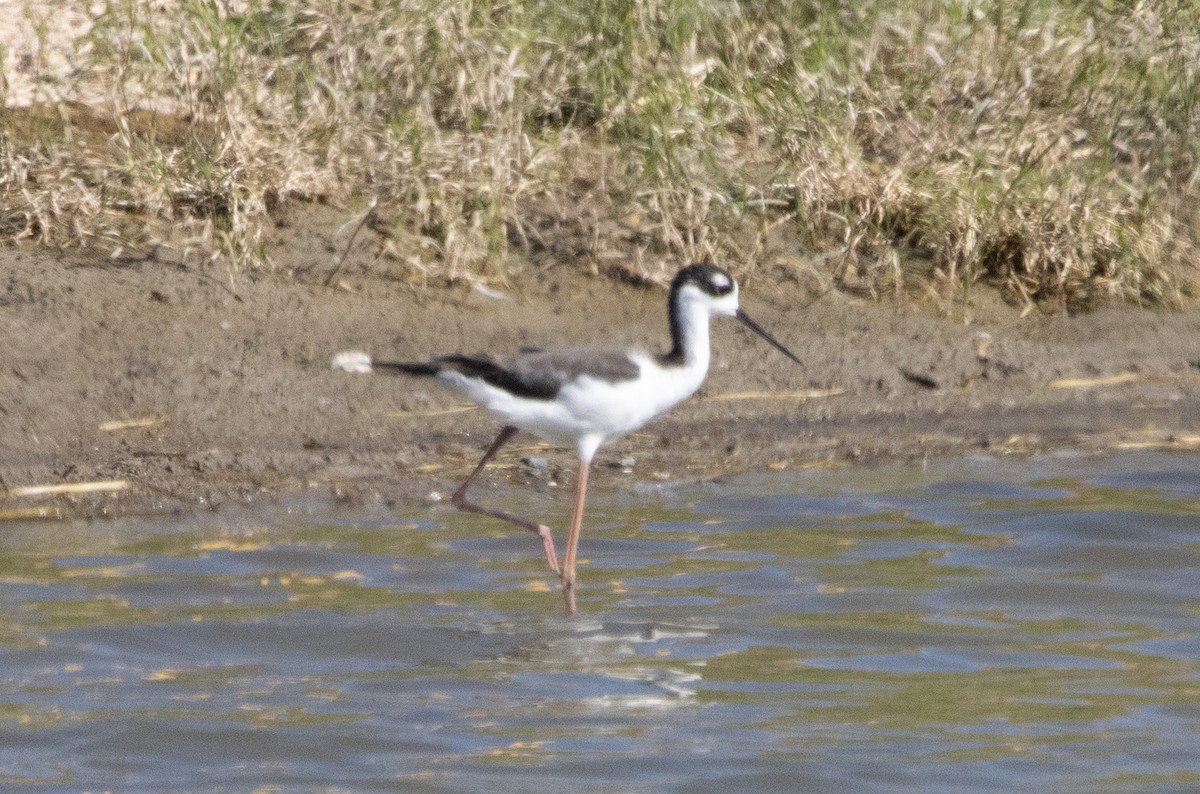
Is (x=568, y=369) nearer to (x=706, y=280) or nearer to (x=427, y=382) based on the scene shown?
(x=706, y=280)

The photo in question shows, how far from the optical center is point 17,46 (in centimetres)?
816

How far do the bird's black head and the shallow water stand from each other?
777 millimetres

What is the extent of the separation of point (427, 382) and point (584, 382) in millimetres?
1750

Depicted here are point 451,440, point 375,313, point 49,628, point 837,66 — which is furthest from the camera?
point 837,66

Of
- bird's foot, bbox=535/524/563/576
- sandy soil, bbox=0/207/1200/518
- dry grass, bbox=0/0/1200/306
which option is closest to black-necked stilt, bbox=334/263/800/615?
bird's foot, bbox=535/524/563/576

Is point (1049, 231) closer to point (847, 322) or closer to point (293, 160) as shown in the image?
point (847, 322)

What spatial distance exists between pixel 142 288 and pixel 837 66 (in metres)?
2.91

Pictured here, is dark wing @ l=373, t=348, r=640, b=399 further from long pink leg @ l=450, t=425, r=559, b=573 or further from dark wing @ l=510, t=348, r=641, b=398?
long pink leg @ l=450, t=425, r=559, b=573

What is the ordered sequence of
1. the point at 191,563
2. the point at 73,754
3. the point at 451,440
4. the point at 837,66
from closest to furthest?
the point at 73,754, the point at 191,563, the point at 451,440, the point at 837,66

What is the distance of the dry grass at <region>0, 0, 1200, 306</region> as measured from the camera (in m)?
7.58

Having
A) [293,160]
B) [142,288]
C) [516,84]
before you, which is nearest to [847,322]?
[516,84]

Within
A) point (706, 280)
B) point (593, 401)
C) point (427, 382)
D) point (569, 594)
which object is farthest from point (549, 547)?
point (427, 382)

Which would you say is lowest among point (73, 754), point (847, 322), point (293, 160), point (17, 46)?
point (73, 754)

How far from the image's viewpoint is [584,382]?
562cm
